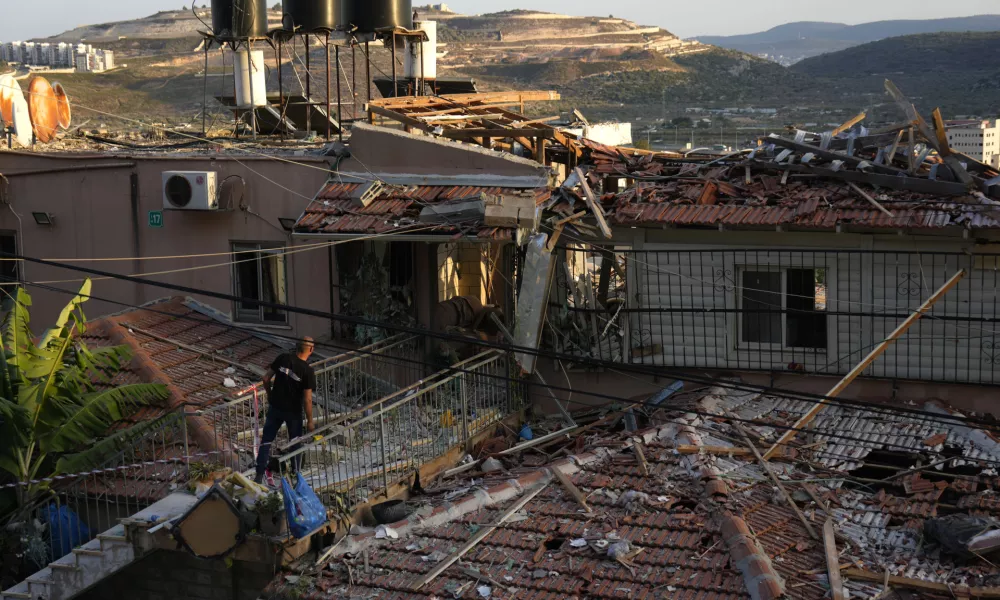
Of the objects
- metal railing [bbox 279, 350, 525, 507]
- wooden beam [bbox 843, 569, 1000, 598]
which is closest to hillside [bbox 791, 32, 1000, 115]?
metal railing [bbox 279, 350, 525, 507]

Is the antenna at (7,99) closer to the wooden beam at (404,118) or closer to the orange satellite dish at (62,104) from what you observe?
A: the orange satellite dish at (62,104)

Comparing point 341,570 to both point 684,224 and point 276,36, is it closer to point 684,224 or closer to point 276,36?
point 684,224

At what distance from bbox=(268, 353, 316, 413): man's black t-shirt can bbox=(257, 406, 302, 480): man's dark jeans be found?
5 cm

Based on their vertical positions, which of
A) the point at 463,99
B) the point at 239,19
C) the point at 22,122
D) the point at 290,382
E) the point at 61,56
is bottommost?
the point at 290,382

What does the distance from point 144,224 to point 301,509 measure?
819 cm

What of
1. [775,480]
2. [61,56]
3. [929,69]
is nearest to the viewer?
[775,480]

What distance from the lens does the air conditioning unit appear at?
645 inches

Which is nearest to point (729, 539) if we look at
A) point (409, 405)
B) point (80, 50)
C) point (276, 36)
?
point (409, 405)

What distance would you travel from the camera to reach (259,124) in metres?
21.6

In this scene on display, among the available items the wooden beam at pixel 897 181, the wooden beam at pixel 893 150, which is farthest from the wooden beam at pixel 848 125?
the wooden beam at pixel 897 181

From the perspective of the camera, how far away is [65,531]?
1322 centimetres

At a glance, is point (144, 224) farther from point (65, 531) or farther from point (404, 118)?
point (65, 531)

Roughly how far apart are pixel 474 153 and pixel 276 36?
695cm

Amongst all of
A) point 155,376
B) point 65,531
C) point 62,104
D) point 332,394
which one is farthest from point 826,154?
point 62,104
